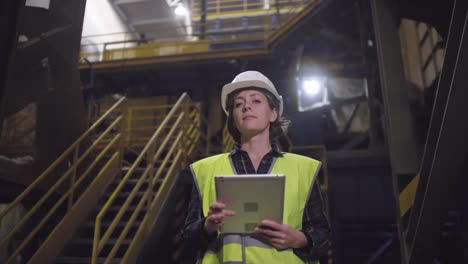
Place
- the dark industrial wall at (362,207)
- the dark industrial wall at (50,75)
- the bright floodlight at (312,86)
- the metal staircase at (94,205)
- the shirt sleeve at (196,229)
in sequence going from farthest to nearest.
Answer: the bright floodlight at (312,86)
the dark industrial wall at (362,207)
the dark industrial wall at (50,75)
the metal staircase at (94,205)
the shirt sleeve at (196,229)

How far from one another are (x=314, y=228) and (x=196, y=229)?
0.66 meters

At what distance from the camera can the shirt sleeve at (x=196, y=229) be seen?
2.04m

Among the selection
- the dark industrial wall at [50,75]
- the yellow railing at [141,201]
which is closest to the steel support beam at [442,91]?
the yellow railing at [141,201]

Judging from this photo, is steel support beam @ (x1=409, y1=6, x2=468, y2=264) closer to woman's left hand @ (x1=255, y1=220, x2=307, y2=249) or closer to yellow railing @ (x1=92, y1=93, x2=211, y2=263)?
woman's left hand @ (x1=255, y1=220, x2=307, y2=249)

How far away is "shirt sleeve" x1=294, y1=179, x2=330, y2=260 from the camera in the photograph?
1987 millimetres

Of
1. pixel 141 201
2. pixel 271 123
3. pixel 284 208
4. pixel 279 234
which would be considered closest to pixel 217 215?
pixel 279 234

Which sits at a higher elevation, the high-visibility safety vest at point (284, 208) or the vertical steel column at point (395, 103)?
the vertical steel column at point (395, 103)

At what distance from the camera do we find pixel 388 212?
23.8 feet

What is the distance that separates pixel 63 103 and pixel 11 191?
6.02 ft

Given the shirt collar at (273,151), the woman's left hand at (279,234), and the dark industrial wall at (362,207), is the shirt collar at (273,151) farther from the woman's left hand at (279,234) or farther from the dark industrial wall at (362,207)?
the dark industrial wall at (362,207)

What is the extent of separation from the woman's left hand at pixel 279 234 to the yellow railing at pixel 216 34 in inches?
362

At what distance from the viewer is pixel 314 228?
6.89 ft

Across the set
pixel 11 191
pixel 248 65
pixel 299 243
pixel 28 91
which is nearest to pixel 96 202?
pixel 11 191

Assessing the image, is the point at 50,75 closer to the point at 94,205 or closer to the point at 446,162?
the point at 94,205
